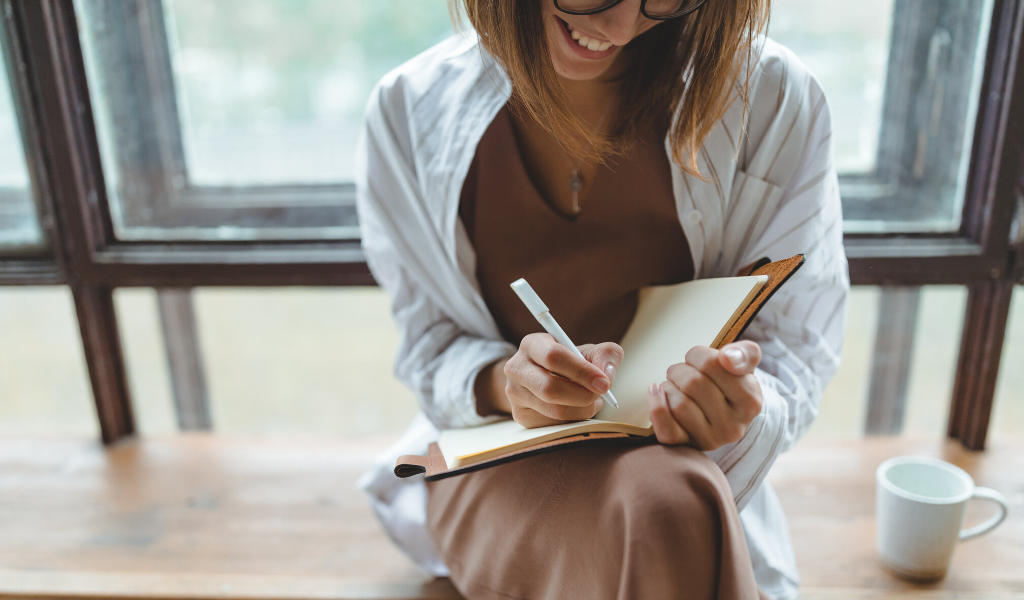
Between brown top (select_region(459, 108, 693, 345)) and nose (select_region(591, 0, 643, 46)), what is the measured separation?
0.16 m

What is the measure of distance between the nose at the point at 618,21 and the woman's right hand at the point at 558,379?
29cm

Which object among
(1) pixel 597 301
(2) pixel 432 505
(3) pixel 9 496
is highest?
(1) pixel 597 301

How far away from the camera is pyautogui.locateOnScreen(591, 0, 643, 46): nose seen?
606 millimetres

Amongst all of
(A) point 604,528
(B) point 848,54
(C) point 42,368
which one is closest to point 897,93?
(B) point 848,54

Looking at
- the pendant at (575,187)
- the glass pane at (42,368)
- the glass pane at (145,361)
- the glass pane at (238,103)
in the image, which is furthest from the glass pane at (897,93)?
the glass pane at (42,368)

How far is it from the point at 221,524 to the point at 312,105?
706mm

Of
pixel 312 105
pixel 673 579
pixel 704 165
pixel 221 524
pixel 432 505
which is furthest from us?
pixel 312 105

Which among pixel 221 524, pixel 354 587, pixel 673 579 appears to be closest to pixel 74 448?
pixel 221 524

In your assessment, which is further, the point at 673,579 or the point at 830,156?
the point at 830,156

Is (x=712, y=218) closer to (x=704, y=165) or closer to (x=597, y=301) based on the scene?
(x=704, y=165)

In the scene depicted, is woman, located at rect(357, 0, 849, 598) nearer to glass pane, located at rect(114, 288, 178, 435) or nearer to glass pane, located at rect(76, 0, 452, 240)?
glass pane, located at rect(76, 0, 452, 240)

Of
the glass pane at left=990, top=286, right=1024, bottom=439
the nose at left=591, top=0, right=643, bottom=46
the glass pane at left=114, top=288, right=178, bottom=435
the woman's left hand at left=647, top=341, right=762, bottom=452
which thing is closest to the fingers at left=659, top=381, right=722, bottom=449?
the woman's left hand at left=647, top=341, right=762, bottom=452

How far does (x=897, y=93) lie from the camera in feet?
3.52

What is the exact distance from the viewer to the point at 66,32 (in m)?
1.05
